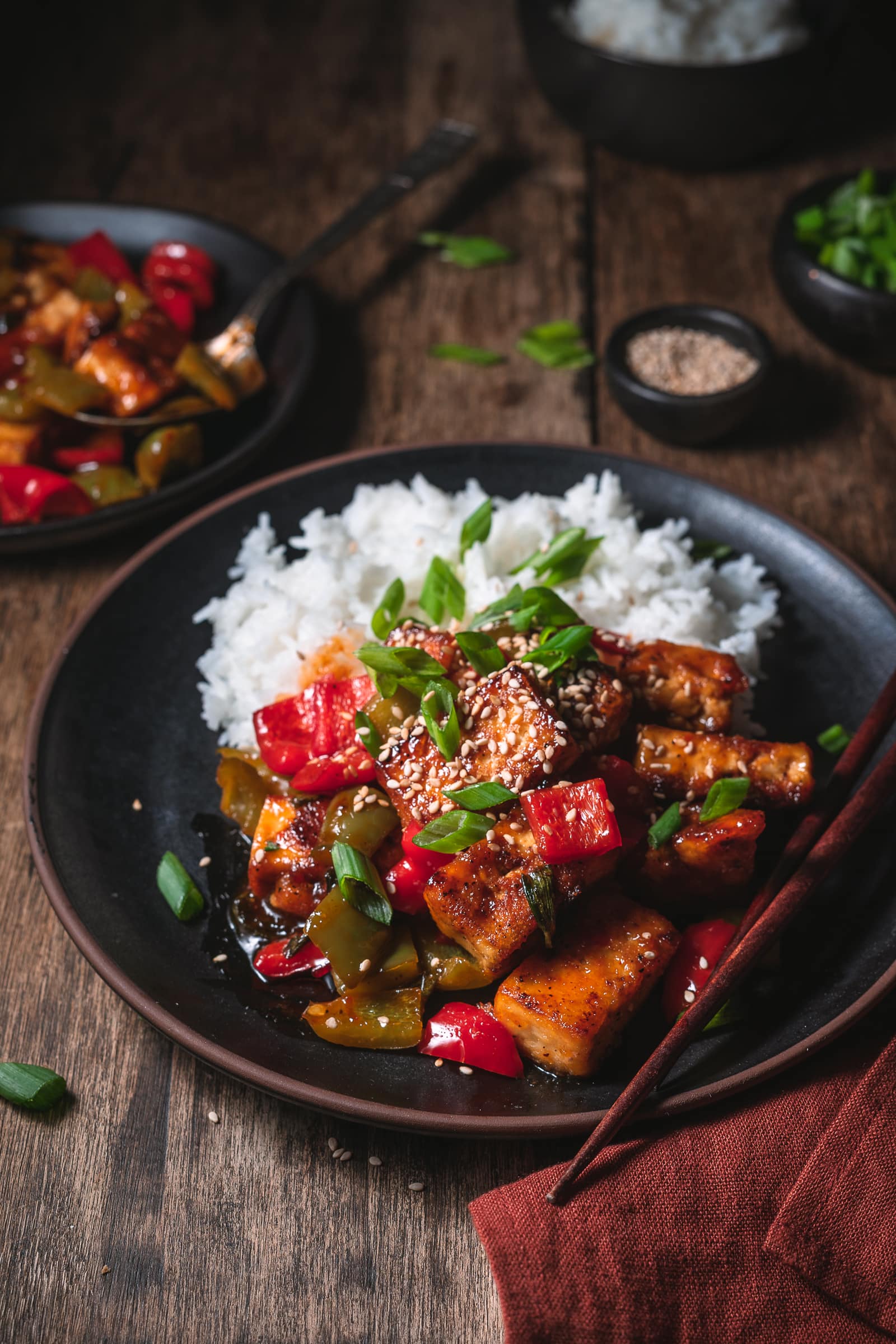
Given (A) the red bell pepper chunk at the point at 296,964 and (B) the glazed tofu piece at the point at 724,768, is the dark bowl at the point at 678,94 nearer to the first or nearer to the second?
(B) the glazed tofu piece at the point at 724,768

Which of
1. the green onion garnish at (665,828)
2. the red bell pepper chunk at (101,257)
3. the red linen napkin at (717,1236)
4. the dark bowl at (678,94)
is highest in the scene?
the dark bowl at (678,94)

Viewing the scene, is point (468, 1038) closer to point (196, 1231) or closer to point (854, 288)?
point (196, 1231)

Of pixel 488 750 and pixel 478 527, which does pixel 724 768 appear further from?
pixel 478 527

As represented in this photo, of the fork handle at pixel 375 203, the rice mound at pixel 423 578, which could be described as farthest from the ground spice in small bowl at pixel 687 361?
the fork handle at pixel 375 203

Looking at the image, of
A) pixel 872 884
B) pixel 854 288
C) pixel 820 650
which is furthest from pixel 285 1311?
pixel 854 288

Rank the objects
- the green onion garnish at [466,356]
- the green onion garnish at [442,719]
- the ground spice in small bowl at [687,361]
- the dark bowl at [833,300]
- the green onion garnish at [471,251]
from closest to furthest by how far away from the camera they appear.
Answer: the green onion garnish at [442,719]
the ground spice in small bowl at [687,361]
the dark bowl at [833,300]
the green onion garnish at [466,356]
the green onion garnish at [471,251]

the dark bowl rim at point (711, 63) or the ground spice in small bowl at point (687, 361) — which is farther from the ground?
the dark bowl rim at point (711, 63)

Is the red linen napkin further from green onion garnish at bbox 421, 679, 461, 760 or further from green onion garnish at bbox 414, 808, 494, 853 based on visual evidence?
green onion garnish at bbox 421, 679, 461, 760

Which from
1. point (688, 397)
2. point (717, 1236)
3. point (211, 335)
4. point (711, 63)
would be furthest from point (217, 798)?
point (711, 63)
